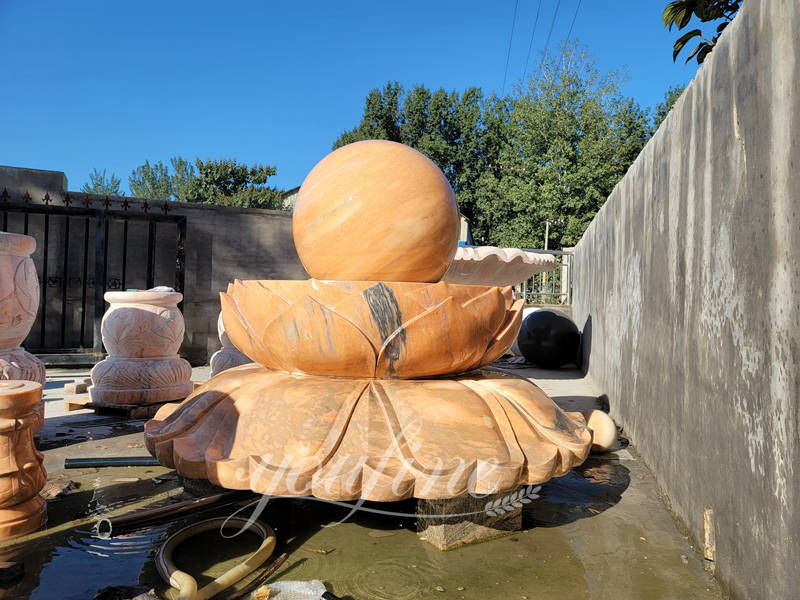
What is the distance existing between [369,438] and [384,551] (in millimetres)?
480

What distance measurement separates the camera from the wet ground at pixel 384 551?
1921 mm

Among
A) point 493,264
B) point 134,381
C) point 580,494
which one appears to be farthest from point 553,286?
point 580,494

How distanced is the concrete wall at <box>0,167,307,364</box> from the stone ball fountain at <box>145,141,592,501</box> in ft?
19.8

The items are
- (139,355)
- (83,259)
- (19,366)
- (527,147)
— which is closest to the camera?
(19,366)

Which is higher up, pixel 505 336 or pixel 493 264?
pixel 493 264

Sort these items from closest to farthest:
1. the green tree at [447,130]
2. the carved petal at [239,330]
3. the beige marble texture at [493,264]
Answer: the carved petal at [239,330] → the beige marble texture at [493,264] → the green tree at [447,130]

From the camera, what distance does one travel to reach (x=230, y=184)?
27203 millimetres

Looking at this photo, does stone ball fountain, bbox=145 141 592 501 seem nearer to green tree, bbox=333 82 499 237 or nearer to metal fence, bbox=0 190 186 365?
metal fence, bbox=0 190 186 365

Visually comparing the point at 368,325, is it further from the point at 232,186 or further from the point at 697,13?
the point at 232,186

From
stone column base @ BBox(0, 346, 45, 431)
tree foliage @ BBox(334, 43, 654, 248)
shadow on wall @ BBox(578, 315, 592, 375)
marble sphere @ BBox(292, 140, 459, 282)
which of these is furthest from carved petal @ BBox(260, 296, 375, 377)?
tree foliage @ BBox(334, 43, 654, 248)

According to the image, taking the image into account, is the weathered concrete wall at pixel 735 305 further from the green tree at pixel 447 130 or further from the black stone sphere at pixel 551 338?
the green tree at pixel 447 130

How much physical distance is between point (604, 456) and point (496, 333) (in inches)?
63.6

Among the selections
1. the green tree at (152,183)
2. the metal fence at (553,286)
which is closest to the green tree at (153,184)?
the green tree at (152,183)

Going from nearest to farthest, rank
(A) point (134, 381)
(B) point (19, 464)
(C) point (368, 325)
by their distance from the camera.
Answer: (B) point (19, 464), (C) point (368, 325), (A) point (134, 381)
